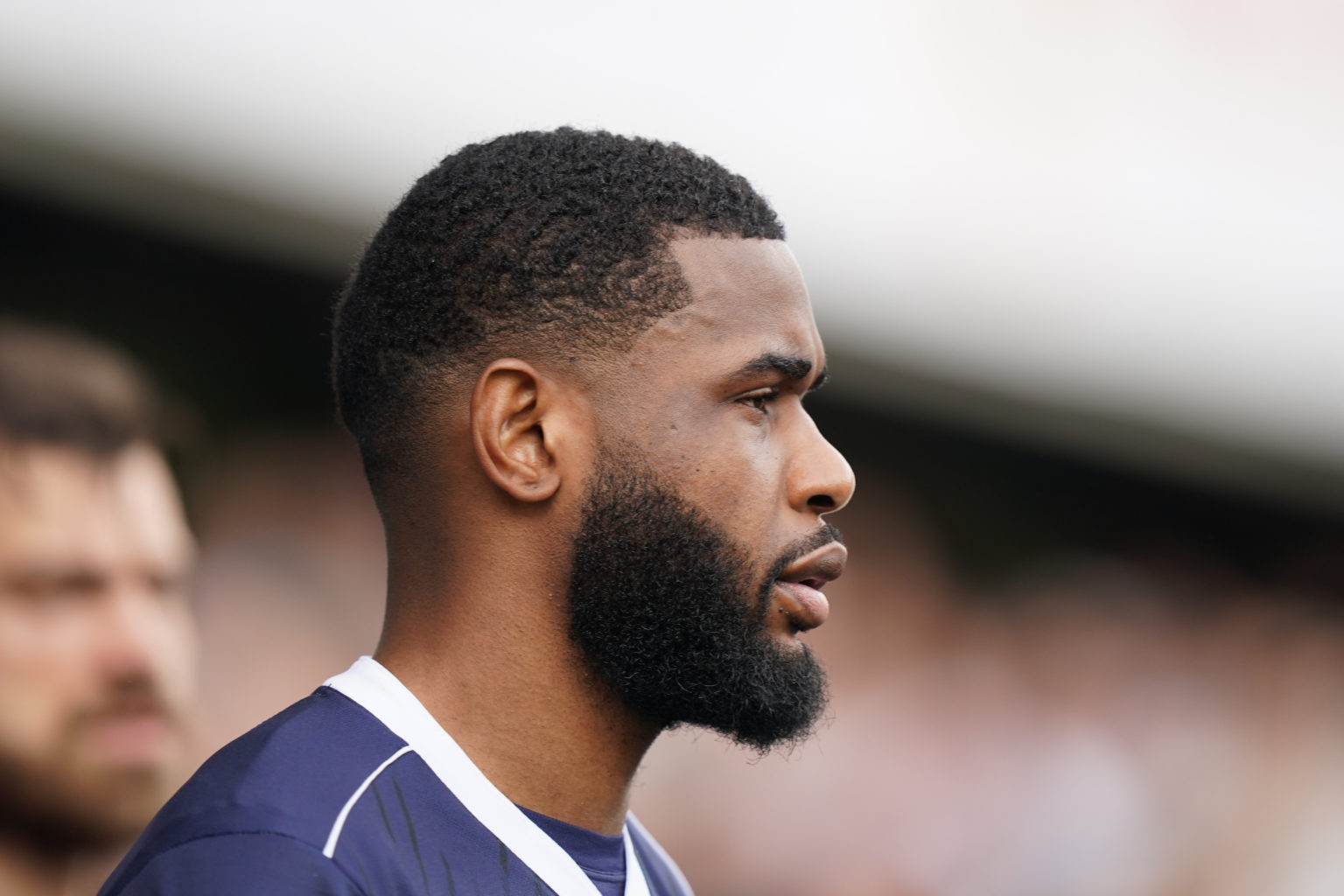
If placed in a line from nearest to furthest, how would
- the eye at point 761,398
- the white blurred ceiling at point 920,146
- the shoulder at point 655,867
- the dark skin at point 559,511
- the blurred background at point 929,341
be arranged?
the dark skin at point 559,511 → the eye at point 761,398 → the shoulder at point 655,867 → the white blurred ceiling at point 920,146 → the blurred background at point 929,341

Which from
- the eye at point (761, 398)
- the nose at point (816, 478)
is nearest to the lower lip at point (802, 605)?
the nose at point (816, 478)

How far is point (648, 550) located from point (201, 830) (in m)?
0.76

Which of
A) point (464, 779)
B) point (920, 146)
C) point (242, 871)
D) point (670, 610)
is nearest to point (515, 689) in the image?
point (464, 779)

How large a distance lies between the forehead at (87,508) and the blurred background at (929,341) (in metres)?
0.12

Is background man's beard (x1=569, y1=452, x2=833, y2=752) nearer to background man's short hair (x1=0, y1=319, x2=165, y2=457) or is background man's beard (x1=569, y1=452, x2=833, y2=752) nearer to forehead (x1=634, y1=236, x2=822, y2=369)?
forehead (x1=634, y1=236, x2=822, y2=369)

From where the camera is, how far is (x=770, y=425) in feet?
6.73

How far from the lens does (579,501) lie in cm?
196

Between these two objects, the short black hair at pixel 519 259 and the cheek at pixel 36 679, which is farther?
the cheek at pixel 36 679

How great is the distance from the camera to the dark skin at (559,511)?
1.91m

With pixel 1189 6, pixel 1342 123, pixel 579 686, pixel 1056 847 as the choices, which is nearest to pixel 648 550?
pixel 579 686

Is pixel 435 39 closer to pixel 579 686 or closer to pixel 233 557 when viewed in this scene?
pixel 233 557

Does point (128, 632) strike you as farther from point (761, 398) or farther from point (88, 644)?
point (761, 398)

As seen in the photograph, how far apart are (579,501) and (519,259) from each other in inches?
16.6

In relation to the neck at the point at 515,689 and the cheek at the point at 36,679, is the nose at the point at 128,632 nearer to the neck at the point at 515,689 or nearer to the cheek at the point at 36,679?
the cheek at the point at 36,679
